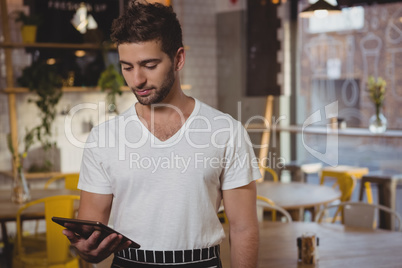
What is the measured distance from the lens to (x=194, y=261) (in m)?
1.70

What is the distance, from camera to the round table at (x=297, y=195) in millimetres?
4164

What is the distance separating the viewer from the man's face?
167 centimetres

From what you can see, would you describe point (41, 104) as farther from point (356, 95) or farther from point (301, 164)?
point (356, 95)

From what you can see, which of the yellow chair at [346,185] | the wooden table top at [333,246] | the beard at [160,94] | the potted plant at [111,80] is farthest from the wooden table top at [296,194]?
the beard at [160,94]

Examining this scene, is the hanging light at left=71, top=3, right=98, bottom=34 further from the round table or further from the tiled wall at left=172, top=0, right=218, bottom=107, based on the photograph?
the round table

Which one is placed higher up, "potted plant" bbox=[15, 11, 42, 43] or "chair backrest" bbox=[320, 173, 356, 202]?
"potted plant" bbox=[15, 11, 42, 43]

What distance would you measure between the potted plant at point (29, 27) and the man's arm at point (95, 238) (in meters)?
4.53

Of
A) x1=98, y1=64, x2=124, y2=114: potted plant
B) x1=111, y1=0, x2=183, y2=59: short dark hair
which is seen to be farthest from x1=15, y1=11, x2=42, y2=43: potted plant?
x1=111, y1=0, x2=183, y2=59: short dark hair

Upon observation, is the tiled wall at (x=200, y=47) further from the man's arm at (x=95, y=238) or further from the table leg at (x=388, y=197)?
the man's arm at (x=95, y=238)

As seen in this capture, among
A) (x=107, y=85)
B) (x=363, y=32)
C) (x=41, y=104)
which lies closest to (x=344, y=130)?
(x=363, y=32)

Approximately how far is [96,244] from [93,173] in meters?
0.24

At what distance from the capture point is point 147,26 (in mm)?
1669

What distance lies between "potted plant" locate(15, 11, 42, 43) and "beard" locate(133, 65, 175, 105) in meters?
4.57

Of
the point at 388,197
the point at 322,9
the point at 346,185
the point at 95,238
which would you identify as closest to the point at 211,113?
the point at 95,238
